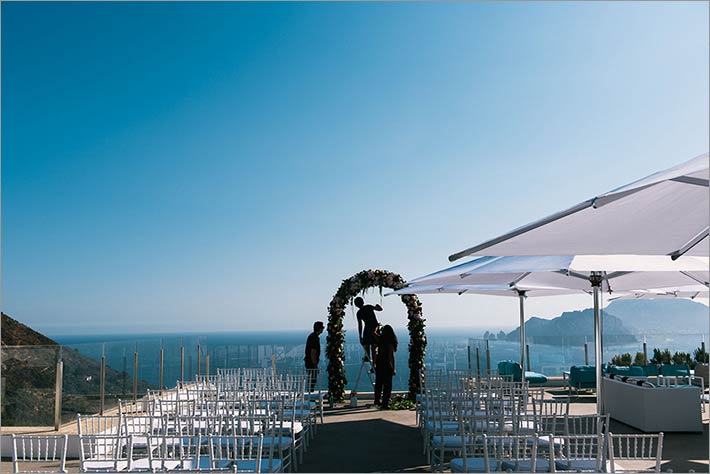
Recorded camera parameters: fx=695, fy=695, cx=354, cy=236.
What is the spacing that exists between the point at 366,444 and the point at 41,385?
4.98 m

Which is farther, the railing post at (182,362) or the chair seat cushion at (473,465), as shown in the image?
the railing post at (182,362)

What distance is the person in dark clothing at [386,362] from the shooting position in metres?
13.1

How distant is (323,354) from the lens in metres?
16.7

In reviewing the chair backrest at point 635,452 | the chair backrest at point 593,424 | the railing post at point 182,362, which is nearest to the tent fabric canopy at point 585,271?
the chair backrest at point 593,424

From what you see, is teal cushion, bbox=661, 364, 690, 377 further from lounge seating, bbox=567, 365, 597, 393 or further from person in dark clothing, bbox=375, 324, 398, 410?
person in dark clothing, bbox=375, 324, 398, 410

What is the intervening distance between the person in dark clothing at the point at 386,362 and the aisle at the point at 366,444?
45 cm

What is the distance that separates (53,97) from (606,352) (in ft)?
51.8

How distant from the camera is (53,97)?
17625 millimetres

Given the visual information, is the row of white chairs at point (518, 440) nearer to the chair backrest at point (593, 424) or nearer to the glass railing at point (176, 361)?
the chair backrest at point (593, 424)

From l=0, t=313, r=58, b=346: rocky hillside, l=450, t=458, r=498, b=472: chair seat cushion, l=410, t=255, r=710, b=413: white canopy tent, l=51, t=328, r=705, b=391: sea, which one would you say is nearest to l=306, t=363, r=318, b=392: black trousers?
l=51, t=328, r=705, b=391: sea

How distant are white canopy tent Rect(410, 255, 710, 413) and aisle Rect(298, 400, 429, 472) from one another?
2258mm

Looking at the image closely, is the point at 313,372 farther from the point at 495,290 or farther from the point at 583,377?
the point at 583,377

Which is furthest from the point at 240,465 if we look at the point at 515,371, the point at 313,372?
the point at 515,371

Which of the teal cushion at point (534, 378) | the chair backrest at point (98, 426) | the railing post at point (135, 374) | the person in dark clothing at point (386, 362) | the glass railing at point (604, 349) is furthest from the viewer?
the glass railing at point (604, 349)
